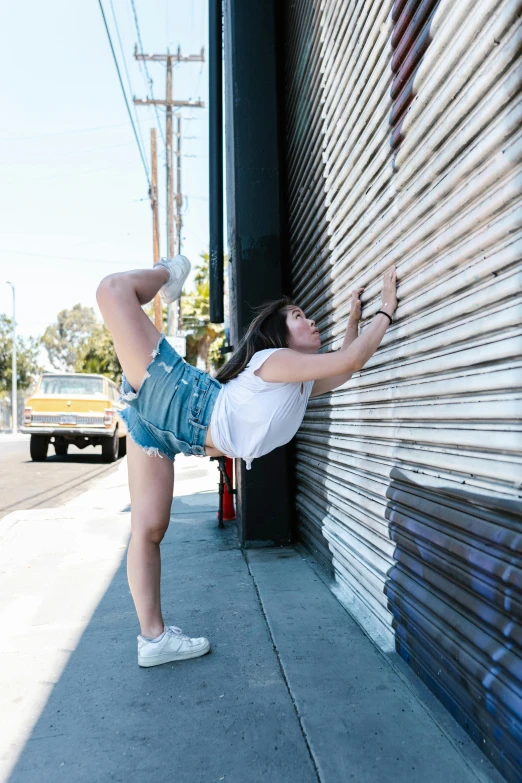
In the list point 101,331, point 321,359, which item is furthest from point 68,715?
point 101,331

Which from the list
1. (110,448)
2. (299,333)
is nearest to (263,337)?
(299,333)

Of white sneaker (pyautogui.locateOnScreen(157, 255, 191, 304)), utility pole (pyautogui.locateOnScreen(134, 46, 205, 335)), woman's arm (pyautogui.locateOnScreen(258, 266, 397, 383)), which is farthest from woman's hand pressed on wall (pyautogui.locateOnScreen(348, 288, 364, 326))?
utility pole (pyautogui.locateOnScreen(134, 46, 205, 335))

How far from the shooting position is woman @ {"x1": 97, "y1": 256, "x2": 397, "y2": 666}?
236 cm

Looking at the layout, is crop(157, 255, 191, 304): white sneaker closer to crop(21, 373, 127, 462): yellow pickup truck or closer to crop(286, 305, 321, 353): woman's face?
crop(286, 305, 321, 353): woman's face

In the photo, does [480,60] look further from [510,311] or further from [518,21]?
[510,311]

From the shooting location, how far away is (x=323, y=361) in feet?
7.29

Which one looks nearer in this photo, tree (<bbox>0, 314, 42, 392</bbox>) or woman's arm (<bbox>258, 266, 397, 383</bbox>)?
woman's arm (<bbox>258, 266, 397, 383</bbox>)

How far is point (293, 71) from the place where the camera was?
15.3 feet

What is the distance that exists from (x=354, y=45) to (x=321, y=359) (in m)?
1.74

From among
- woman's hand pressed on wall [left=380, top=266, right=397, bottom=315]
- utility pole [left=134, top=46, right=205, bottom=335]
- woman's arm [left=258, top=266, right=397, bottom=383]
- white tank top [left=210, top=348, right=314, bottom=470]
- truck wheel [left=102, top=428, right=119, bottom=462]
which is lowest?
truck wheel [left=102, top=428, right=119, bottom=462]

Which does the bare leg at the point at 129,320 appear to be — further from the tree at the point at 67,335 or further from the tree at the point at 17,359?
the tree at the point at 67,335

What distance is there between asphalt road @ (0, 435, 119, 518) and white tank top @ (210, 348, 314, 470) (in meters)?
5.65

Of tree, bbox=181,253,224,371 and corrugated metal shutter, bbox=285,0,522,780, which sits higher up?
tree, bbox=181,253,224,371

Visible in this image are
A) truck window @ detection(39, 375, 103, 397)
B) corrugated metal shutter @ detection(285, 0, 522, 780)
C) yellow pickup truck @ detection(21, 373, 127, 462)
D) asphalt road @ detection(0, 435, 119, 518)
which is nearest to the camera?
corrugated metal shutter @ detection(285, 0, 522, 780)
